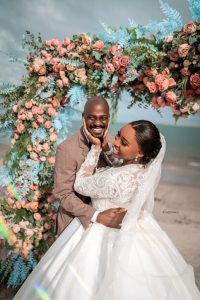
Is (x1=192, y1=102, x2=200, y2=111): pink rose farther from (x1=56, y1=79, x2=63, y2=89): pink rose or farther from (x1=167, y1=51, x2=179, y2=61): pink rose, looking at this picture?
(x1=56, y1=79, x2=63, y2=89): pink rose

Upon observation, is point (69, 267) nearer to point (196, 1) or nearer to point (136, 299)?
point (136, 299)

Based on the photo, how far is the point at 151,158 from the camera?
2.97 meters

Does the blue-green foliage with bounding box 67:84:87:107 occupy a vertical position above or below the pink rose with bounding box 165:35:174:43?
below

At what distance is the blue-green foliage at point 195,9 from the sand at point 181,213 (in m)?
3.60

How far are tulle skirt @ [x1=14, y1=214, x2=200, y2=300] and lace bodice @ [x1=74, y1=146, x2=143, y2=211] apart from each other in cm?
24

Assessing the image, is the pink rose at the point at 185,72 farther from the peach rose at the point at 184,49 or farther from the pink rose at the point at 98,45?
the pink rose at the point at 98,45

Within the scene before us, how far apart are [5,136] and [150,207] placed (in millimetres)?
2507

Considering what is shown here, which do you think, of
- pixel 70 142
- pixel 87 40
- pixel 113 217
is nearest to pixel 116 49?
pixel 87 40

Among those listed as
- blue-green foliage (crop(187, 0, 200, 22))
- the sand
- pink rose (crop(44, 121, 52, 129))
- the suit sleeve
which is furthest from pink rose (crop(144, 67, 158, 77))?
the sand

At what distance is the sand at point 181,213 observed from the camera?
20.9ft

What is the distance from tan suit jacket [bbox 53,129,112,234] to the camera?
3.33 m

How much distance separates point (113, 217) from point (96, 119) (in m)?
0.97

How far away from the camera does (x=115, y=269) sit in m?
2.67

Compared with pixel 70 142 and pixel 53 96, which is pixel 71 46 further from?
pixel 70 142
